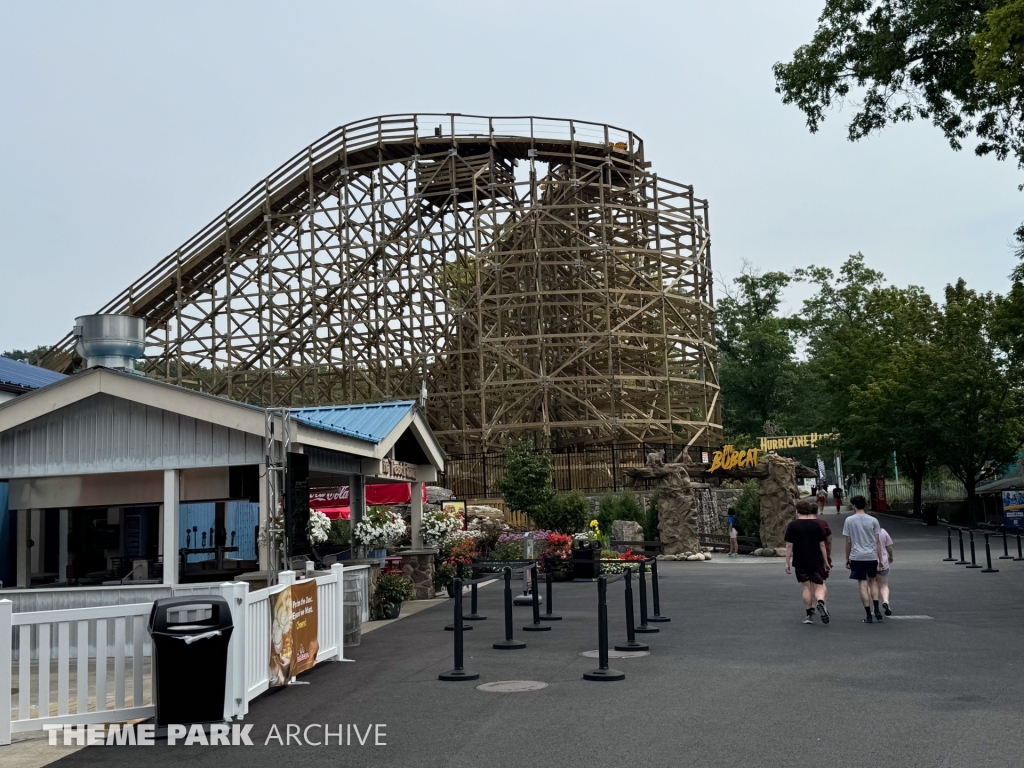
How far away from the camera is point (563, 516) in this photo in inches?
1196

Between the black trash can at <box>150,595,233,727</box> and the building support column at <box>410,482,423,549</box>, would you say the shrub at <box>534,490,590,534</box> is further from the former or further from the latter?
the black trash can at <box>150,595,233,727</box>

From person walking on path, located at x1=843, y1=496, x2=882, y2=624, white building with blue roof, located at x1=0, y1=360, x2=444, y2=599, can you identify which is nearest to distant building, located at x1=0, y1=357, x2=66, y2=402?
white building with blue roof, located at x1=0, y1=360, x2=444, y2=599

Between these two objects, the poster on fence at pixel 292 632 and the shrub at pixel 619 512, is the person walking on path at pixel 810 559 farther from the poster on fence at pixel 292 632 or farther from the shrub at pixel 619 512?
the shrub at pixel 619 512

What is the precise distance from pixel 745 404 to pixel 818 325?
10.2 m

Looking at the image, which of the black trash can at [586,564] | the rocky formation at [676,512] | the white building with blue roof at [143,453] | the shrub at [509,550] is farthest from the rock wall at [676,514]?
the white building with blue roof at [143,453]

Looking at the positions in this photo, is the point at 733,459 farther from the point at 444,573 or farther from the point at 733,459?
the point at 444,573

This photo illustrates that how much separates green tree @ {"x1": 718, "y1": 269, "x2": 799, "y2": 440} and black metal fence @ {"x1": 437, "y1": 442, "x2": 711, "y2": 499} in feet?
101

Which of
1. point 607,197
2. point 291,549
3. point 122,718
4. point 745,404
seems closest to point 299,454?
point 291,549

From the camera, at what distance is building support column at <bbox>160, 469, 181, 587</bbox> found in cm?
1371

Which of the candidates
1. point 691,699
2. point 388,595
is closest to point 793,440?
point 388,595

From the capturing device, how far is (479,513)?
33906 millimetres

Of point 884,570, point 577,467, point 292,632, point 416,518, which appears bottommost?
point 292,632

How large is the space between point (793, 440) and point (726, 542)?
1285 inches

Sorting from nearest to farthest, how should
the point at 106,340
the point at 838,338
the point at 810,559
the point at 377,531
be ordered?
1. the point at 810,559
2. the point at 106,340
3. the point at 377,531
4. the point at 838,338
